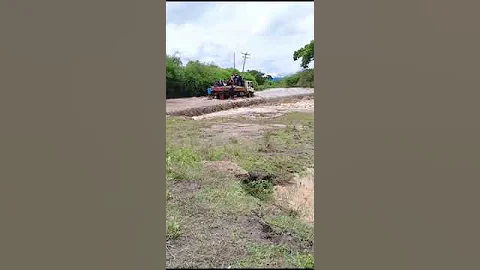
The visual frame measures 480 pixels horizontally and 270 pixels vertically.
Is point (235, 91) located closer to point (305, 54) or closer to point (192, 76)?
point (192, 76)

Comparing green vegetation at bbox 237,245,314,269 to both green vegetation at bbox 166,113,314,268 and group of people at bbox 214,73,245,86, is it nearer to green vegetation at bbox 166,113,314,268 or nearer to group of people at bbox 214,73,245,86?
green vegetation at bbox 166,113,314,268

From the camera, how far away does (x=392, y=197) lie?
2439 mm

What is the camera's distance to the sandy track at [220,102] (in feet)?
9.27

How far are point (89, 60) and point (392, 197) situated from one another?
1.89m

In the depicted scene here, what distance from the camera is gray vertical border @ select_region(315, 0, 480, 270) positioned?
7.98 feet

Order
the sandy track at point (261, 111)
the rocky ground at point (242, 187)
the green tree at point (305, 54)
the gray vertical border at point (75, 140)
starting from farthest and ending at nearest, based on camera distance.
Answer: the sandy track at point (261, 111) < the green tree at point (305, 54) < the rocky ground at point (242, 187) < the gray vertical border at point (75, 140)

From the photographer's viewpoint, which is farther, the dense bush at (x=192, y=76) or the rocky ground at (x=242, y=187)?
the dense bush at (x=192, y=76)

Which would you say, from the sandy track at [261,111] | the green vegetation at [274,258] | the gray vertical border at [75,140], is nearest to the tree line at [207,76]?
the sandy track at [261,111]

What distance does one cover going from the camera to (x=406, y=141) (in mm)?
2445

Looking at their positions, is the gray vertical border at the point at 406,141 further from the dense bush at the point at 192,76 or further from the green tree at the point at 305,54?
the dense bush at the point at 192,76

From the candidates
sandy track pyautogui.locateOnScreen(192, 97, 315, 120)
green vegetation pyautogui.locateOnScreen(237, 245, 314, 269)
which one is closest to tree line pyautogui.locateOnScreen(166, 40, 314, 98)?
sandy track pyautogui.locateOnScreen(192, 97, 315, 120)

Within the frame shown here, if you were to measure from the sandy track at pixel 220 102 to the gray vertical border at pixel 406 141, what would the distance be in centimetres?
51

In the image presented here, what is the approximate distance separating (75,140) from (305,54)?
1497mm

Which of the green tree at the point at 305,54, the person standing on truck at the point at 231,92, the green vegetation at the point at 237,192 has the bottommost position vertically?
the green vegetation at the point at 237,192
